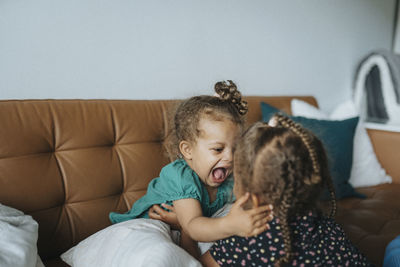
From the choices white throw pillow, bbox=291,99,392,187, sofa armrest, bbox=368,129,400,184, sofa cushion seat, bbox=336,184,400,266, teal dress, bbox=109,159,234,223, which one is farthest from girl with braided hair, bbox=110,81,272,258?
sofa armrest, bbox=368,129,400,184

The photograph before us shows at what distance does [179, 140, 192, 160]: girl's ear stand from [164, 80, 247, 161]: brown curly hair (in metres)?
0.02

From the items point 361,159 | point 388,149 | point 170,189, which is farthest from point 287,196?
point 388,149

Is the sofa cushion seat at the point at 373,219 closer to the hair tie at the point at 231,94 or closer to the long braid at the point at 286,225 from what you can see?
the long braid at the point at 286,225

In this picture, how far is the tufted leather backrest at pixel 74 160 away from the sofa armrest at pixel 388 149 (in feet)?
4.56

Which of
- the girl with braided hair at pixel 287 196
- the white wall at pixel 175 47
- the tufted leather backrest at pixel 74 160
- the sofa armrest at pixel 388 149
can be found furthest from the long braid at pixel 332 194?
the sofa armrest at pixel 388 149

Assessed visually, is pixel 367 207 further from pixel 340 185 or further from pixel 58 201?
pixel 58 201

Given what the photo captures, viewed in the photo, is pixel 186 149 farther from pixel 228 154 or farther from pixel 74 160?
pixel 74 160

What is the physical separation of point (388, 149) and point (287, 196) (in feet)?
5.07

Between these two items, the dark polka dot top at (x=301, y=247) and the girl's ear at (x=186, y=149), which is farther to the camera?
the girl's ear at (x=186, y=149)

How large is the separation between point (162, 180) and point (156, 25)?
31.9 inches

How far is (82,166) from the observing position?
1164 millimetres

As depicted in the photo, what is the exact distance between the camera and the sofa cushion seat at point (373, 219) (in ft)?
3.88

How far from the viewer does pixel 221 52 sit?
1780 mm

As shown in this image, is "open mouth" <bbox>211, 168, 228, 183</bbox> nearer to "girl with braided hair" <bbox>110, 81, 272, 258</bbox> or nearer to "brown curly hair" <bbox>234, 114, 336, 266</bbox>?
"girl with braided hair" <bbox>110, 81, 272, 258</bbox>
